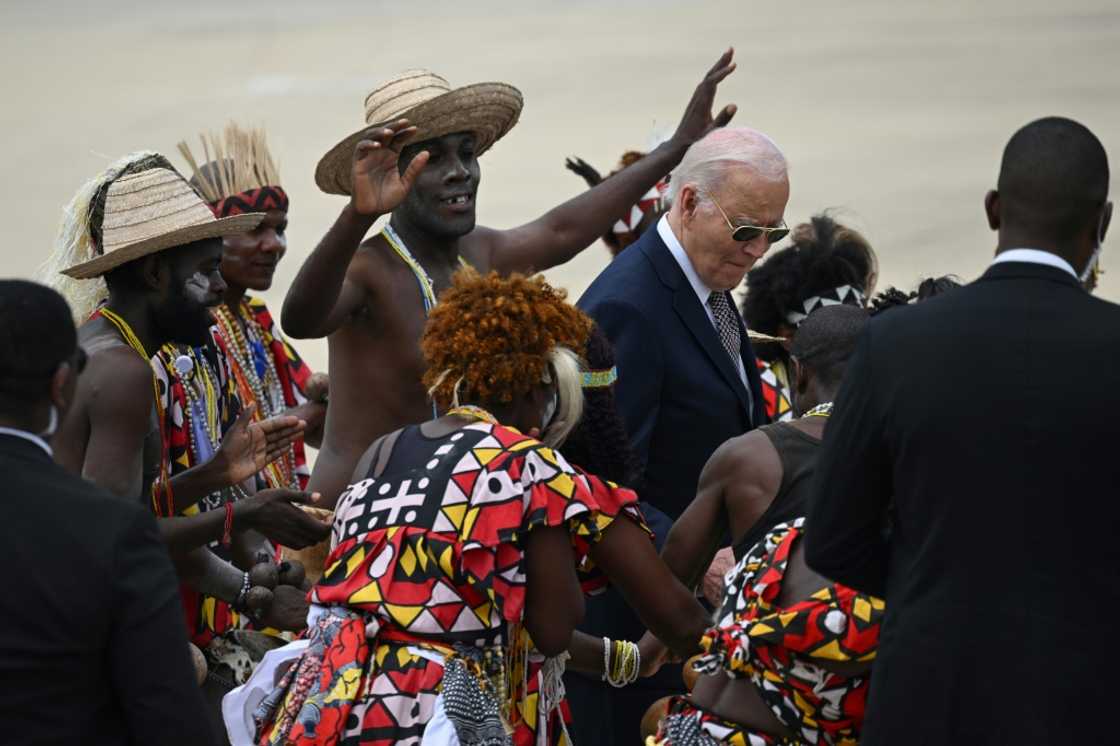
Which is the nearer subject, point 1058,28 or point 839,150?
point 839,150

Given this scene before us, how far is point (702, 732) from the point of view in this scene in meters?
4.20

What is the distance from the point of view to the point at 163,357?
5422 mm

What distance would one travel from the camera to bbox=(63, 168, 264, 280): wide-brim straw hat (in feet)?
16.1

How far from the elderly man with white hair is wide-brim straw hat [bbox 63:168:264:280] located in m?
1.24

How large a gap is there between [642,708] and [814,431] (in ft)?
5.11

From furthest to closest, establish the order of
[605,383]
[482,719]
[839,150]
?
[839,150]
[605,383]
[482,719]

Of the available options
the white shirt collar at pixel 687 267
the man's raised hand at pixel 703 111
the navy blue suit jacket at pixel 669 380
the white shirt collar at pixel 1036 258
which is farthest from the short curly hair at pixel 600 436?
the man's raised hand at pixel 703 111

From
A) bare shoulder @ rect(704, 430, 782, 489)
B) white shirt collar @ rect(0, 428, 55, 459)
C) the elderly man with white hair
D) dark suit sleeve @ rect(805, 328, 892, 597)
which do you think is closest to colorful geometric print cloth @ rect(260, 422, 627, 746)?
bare shoulder @ rect(704, 430, 782, 489)

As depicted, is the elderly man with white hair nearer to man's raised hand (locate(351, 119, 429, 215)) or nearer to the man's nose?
the man's nose

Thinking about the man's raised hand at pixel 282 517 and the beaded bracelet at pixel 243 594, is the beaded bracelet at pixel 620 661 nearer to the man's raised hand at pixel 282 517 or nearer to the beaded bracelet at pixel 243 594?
the man's raised hand at pixel 282 517

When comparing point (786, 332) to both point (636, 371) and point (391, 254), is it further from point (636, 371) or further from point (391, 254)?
point (391, 254)

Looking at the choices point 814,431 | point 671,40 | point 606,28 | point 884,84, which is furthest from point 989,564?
point 606,28

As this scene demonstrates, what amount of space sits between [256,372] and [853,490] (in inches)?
135

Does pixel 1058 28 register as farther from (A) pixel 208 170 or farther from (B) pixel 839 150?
(A) pixel 208 170
